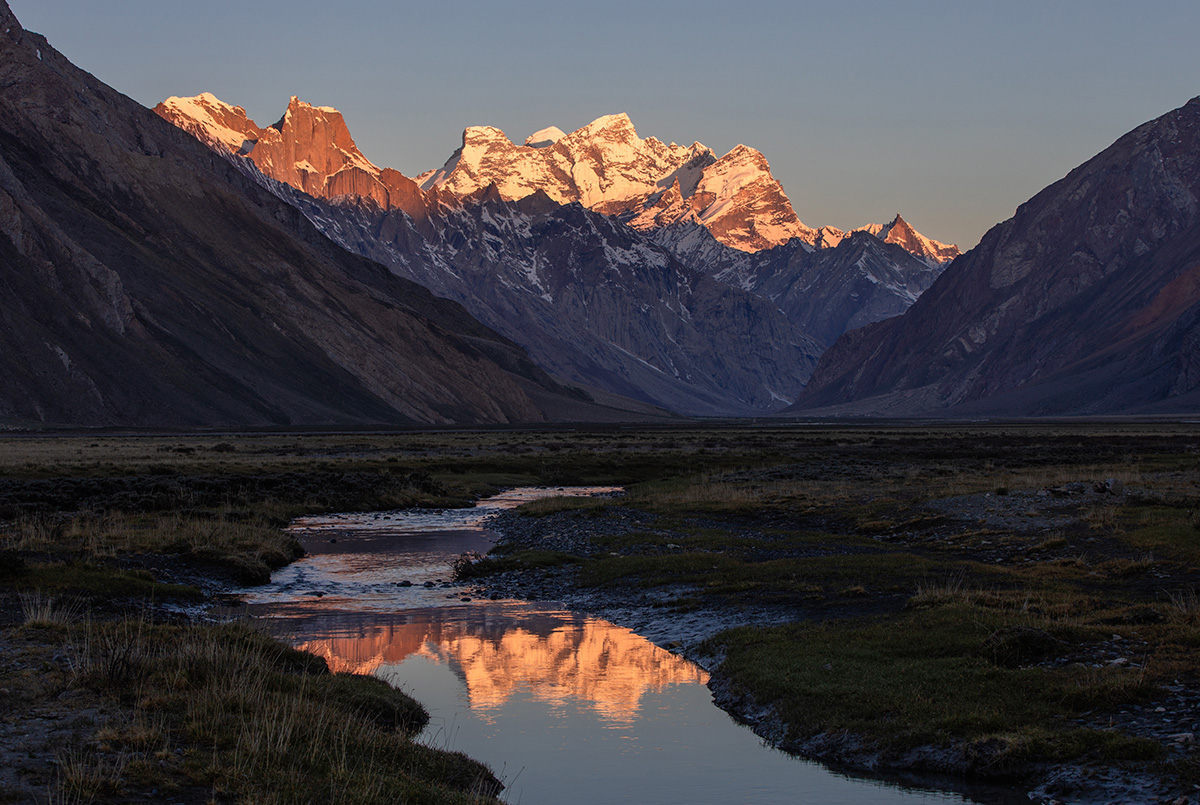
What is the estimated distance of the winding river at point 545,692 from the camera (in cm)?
1592

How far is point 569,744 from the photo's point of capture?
17.9 meters

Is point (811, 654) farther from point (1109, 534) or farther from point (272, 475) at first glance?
point (272, 475)

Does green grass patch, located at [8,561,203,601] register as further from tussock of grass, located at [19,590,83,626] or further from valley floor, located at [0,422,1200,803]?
tussock of grass, located at [19,590,83,626]

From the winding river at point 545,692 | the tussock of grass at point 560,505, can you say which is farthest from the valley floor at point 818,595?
the winding river at point 545,692

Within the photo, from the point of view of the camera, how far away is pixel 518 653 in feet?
79.2

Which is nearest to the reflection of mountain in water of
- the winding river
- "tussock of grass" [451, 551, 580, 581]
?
the winding river

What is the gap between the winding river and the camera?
15.9 metres

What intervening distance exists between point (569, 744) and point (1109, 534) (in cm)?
2146

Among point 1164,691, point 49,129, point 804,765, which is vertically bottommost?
point 804,765

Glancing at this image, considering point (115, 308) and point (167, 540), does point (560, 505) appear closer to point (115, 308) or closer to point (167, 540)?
point (167, 540)

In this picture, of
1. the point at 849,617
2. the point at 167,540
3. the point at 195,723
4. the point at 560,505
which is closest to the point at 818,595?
the point at 849,617

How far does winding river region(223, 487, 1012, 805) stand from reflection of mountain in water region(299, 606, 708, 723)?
1.8 inches

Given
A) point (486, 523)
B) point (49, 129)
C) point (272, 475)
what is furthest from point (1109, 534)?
point (49, 129)

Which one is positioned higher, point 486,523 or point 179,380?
point 179,380
